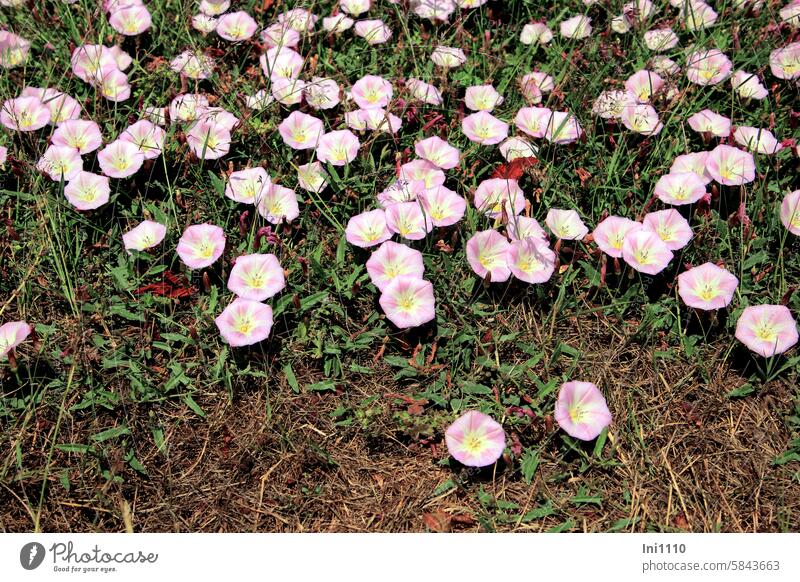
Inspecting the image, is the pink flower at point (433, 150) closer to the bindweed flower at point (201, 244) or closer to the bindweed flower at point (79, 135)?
the bindweed flower at point (201, 244)

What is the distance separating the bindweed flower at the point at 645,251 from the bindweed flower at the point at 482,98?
32.8 inches

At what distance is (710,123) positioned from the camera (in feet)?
9.42

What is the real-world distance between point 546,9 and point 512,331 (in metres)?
1.73

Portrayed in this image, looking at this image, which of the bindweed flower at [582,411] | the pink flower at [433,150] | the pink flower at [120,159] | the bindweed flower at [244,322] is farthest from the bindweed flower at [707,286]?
the pink flower at [120,159]

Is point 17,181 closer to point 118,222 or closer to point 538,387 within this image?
point 118,222

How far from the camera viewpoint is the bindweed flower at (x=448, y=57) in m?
3.10

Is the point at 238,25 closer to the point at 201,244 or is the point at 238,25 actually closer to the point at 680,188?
the point at 201,244

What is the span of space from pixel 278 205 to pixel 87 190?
66cm

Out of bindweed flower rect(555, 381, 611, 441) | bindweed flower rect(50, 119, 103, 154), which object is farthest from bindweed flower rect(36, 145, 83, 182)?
bindweed flower rect(555, 381, 611, 441)

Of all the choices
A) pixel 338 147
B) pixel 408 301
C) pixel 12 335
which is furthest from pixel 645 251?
pixel 12 335

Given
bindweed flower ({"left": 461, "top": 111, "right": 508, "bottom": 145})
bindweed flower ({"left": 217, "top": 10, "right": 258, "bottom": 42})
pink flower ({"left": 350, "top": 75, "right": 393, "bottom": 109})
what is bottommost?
bindweed flower ({"left": 461, "top": 111, "right": 508, "bottom": 145})

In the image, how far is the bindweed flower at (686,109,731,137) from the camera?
286cm

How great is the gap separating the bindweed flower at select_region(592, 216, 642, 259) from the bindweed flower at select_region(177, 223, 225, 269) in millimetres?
1277

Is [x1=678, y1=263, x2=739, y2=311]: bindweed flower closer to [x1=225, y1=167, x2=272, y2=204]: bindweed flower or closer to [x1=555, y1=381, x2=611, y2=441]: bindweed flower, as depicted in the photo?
[x1=555, y1=381, x2=611, y2=441]: bindweed flower
